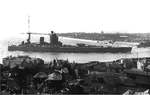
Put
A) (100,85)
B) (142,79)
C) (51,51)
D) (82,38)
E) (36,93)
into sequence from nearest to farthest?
1. (36,93)
2. (100,85)
3. (142,79)
4. (51,51)
5. (82,38)

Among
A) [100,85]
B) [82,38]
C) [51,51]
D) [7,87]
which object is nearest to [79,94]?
[100,85]

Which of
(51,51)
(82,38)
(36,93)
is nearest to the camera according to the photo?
(36,93)

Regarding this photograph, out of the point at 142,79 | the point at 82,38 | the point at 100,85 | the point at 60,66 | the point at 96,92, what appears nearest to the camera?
the point at 96,92

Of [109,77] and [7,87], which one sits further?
[109,77]

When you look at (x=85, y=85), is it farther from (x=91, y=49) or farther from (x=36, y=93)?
(x=91, y=49)

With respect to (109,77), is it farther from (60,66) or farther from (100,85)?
(60,66)

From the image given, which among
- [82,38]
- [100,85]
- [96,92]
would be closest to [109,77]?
[100,85]

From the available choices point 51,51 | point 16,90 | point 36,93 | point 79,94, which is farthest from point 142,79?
point 51,51

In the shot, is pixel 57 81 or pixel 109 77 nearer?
pixel 57 81
